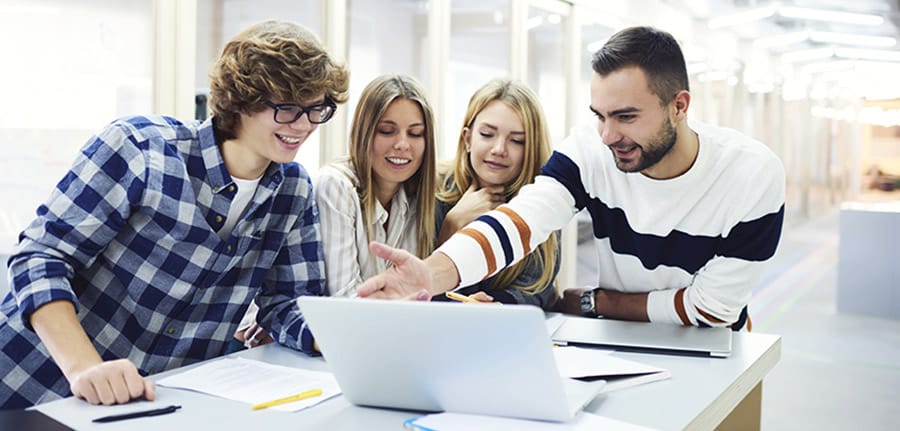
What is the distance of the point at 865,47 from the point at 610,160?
11.0 metres

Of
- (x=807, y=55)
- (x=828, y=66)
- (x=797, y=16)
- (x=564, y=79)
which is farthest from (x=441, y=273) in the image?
(x=828, y=66)

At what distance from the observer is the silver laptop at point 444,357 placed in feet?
3.64

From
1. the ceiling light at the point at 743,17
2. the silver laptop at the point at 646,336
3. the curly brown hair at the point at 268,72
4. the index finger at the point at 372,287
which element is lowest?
the silver laptop at the point at 646,336

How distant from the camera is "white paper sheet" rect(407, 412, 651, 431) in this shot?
1.18 metres

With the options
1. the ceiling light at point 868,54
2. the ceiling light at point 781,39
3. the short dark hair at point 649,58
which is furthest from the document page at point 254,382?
the ceiling light at point 868,54

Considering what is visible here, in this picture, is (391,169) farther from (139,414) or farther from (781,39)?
(781,39)

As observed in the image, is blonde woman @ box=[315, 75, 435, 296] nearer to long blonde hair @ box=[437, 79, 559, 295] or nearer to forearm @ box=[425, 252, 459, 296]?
long blonde hair @ box=[437, 79, 559, 295]

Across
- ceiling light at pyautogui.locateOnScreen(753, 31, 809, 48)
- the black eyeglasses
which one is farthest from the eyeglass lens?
ceiling light at pyautogui.locateOnScreen(753, 31, 809, 48)

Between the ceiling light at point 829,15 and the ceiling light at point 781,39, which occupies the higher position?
the ceiling light at point 781,39

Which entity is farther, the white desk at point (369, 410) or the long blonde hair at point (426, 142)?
the long blonde hair at point (426, 142)

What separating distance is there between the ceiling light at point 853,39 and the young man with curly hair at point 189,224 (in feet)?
34.2

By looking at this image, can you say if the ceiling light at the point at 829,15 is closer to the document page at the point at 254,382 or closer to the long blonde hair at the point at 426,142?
the long blonde hair at the point at 426,142

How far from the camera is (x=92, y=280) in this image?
1694 mm

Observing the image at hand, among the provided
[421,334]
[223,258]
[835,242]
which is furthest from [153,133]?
[835,242]
